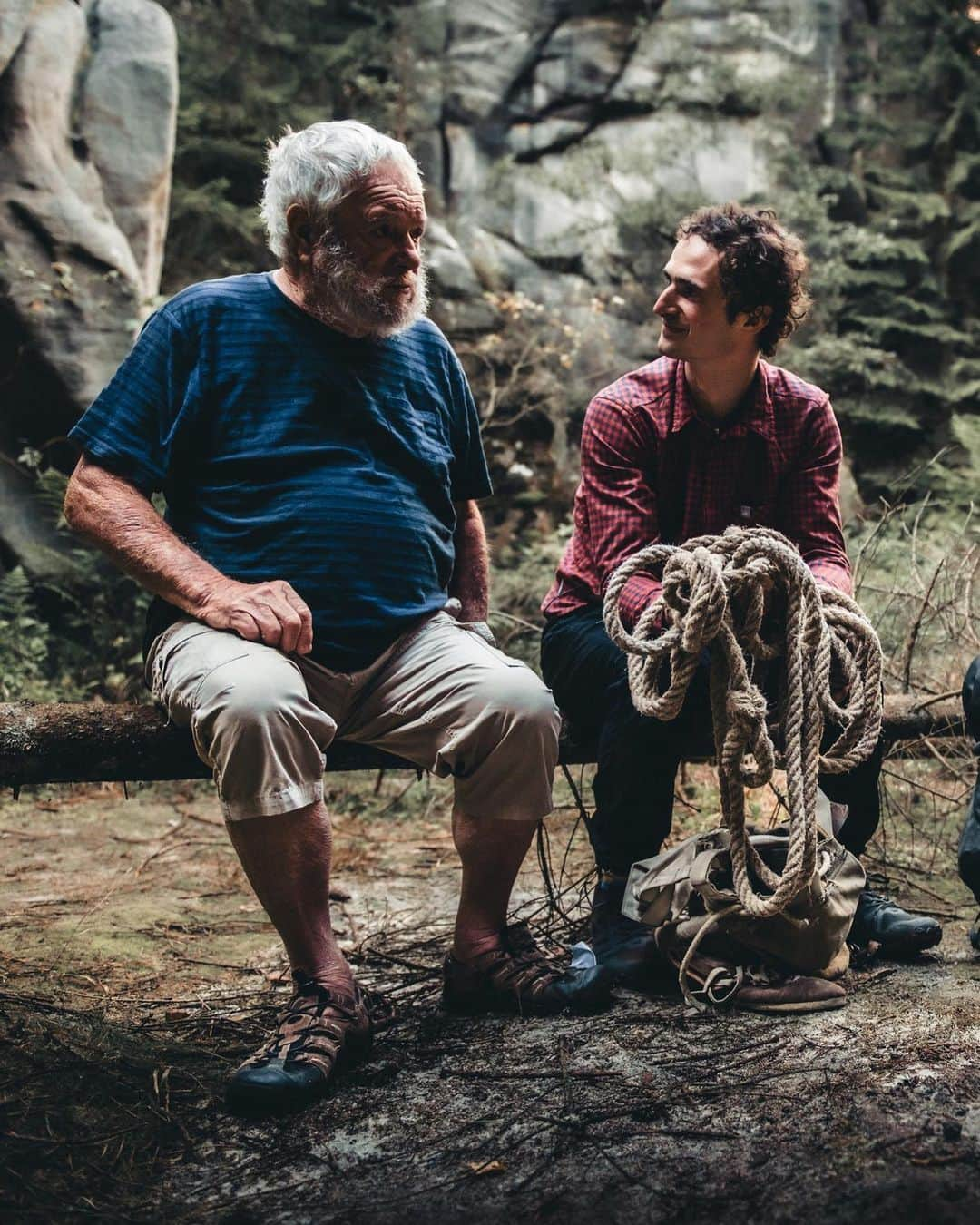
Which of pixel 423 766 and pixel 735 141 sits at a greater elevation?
pixel 735 141

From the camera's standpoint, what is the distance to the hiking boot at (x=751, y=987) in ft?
8.09

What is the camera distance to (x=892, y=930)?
275cm

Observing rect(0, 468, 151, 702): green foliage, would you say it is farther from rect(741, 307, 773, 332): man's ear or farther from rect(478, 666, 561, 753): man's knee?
rect(741, 307, 773, 332): man's ear

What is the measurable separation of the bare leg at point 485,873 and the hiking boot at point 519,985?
3cm

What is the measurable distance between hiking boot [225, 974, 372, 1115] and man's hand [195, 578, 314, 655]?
718mm

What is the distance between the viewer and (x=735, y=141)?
1062 cm

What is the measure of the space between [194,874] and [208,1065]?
5.93 ft

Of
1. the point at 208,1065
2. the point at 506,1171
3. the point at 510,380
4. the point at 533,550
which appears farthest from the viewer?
the point at 510,380

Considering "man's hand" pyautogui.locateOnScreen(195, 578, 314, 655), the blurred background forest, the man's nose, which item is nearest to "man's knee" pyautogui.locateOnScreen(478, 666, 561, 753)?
"man's hand" pyautogui.locateOnScreen(195, 578, 314, 655)

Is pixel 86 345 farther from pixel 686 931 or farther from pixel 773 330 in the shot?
pixel 686 931

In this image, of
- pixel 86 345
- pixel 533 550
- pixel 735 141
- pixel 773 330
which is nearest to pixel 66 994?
pixel 773 330

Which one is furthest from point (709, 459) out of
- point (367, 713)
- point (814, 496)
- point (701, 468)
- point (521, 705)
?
point (367, 713)

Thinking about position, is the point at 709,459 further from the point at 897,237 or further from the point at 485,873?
the point at 897,237

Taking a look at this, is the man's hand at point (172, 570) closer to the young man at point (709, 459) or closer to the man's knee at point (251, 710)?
the man's knee at point (251, 710)
